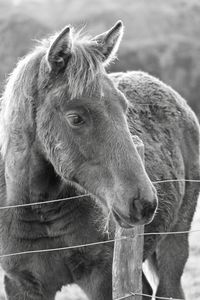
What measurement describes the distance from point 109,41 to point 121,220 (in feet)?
4.02

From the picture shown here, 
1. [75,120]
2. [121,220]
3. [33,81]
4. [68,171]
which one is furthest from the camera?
[33,81]

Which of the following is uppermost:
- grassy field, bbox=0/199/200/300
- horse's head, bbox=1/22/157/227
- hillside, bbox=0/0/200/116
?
hillside, bbox=0/0/200/116

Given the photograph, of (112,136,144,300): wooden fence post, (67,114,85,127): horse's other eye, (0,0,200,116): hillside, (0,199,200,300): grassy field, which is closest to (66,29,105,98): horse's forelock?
(67,114,85,127): horse's other eye

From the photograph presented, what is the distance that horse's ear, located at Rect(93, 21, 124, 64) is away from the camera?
365cm

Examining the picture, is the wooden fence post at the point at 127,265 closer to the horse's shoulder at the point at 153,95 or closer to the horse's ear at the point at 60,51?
the horse's ear at the point at 60,51

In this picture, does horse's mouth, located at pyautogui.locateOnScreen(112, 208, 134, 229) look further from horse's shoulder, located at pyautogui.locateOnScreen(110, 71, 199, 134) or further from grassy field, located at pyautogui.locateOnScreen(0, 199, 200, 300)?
grassy field, located at pyautogui.locateOnScreen(0, 199, 200, 300)

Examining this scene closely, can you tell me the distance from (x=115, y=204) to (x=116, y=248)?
0.42 meters

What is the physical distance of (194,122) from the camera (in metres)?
5.47

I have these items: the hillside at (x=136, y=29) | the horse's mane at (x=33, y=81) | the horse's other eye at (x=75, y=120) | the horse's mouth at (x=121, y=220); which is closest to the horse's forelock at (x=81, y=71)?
the horse's mane at (x=33, y=81)

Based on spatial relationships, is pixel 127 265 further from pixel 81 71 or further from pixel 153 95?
pixel 153 95

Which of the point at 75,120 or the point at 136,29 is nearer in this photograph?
the point at 75,120

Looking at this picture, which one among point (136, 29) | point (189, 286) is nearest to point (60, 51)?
point (189, 286)

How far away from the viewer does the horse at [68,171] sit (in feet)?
10.5

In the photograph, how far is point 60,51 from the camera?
3.37 meters
